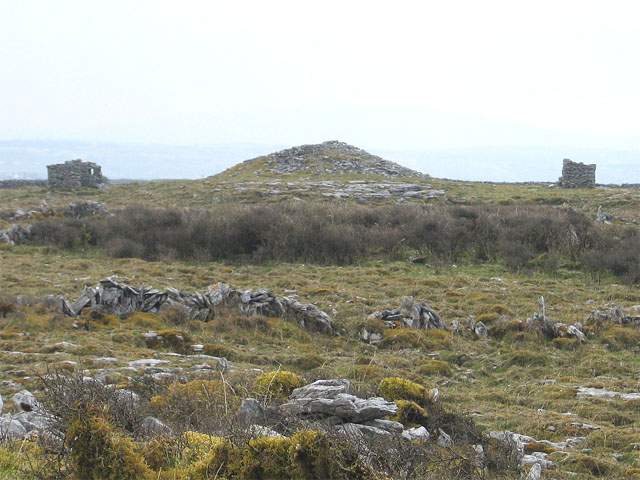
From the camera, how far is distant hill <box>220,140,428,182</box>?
45.8 meters

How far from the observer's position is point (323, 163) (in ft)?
157

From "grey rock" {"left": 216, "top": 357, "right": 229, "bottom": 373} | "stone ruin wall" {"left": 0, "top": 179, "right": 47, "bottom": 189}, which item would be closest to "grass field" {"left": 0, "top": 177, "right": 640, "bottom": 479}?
"grey rock" {"left": 216, "top": 357, "right": 229, "bottom": 373}

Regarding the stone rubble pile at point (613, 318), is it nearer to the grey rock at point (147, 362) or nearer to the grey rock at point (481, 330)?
the grey rock at point (481, 330)

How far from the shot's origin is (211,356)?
994cm

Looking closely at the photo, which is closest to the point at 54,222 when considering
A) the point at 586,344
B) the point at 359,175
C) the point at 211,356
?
the point at 211,356

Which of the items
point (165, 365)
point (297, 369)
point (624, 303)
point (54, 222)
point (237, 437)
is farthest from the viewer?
point (54, 222)

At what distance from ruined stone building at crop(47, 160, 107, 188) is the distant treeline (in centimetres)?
1888

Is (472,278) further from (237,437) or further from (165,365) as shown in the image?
(237,437)

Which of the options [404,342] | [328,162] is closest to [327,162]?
[328,162]

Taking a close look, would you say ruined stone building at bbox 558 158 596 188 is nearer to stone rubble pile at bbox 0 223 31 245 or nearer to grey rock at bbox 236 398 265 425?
stone rubble pile at bbox 0 223 31 245

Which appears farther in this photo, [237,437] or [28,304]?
[28,304]

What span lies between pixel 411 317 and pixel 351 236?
8773 millimetres

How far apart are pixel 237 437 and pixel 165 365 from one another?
4.86 meters

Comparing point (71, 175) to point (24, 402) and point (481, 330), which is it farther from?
point (24, 402)
